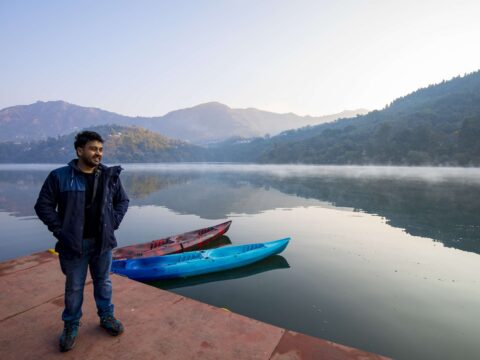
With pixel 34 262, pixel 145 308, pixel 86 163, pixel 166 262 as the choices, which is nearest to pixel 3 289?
pixel 34 262

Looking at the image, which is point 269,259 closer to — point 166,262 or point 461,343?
point 166,262

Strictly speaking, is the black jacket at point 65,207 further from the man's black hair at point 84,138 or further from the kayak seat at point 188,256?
the kayak seat at point 188,256

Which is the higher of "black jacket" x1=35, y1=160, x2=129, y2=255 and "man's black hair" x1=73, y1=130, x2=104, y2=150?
"man's black hair" x1=73, y1=130, x2=104, y2=150

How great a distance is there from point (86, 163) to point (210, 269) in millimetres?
8681

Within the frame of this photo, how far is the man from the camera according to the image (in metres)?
3.81

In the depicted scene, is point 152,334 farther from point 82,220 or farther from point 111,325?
point 82,220

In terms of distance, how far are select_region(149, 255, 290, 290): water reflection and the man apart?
707cm

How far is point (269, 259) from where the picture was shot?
14.0 metres

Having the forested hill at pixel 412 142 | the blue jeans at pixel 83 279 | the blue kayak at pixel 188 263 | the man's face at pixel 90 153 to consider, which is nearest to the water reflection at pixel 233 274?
the blue kayak at pixel 188 263

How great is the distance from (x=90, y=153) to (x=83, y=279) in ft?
6.27

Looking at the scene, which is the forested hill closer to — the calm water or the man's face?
the calm water

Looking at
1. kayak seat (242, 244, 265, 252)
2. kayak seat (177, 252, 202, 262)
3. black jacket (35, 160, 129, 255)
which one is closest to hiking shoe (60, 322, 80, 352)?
black jacket (35, 160, 129, 255)

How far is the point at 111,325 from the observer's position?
4.25m

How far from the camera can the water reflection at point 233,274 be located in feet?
36.5
